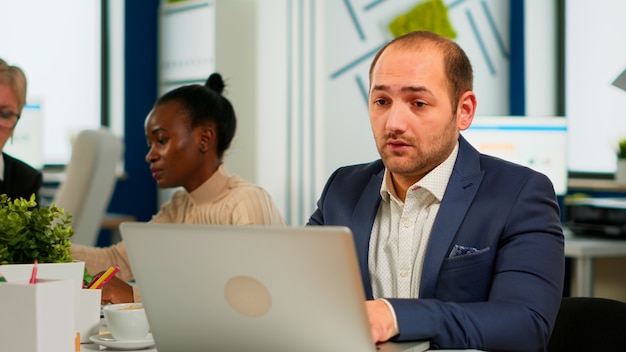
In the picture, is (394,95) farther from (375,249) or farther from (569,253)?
(569,253)

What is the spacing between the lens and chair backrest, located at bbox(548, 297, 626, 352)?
1.67 metres

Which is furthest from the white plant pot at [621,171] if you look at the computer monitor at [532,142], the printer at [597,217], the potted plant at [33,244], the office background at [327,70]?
the potted plant at [33,244]

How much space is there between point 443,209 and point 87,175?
232 cm

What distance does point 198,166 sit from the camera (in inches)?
112

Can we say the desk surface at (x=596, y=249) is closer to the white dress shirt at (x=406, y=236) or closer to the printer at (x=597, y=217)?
the printer at (x=597, y=217)

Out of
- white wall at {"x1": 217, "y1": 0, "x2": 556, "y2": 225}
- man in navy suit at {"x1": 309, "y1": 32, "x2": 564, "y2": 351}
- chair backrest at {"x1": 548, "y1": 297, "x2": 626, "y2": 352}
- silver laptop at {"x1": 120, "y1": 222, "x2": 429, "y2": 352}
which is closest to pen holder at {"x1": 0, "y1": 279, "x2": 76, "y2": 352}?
silver laptop at {"x1": 120, "y1": 222, "x2": 429, "y2": 352}

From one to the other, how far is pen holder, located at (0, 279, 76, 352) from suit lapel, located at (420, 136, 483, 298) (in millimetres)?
741

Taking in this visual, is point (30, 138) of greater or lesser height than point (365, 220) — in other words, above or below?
below

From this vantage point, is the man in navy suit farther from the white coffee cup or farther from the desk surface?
the desk surface

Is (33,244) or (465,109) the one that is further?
(465,109)

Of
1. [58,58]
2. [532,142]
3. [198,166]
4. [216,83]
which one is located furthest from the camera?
[58,58]

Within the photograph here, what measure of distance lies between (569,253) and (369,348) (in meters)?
2.79

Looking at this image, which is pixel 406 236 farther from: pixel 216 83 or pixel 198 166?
pixel 216 83

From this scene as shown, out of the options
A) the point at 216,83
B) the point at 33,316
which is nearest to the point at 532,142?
the point at 216,83
